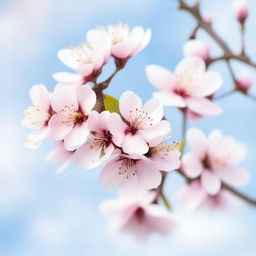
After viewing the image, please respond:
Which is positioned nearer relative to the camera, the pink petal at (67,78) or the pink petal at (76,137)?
the pink petal at (76,137)

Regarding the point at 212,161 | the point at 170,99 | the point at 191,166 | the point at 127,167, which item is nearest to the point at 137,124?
the point at 127,167

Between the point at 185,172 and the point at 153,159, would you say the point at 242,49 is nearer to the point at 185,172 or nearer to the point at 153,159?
the point at 185,172

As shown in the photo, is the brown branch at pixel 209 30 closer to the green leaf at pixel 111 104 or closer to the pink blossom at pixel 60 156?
the pink blossom at pixel 60 156

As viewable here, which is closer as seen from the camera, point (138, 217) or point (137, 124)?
point (137, 124)

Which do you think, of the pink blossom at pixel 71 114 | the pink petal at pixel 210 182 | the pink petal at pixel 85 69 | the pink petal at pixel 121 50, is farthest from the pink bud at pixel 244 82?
the pink blossom at pixel 71 114

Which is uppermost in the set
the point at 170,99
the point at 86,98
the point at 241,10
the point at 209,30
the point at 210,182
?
the point at 86,98

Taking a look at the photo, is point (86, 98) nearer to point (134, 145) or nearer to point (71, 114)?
point (71, 114)
